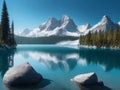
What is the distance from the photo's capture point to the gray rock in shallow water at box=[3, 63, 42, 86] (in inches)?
763

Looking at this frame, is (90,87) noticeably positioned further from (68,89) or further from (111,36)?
(111,36)

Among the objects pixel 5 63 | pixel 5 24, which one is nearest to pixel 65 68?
pixel 5 63

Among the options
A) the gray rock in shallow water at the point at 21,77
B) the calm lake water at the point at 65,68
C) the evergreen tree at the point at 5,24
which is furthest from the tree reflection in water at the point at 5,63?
the evergreen tree at the point at 5,24

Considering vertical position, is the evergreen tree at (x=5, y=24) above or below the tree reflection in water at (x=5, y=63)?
above

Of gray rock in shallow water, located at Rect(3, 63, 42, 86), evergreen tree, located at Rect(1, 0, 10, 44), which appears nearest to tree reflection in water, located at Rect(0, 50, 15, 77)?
gray rock in shallow water, located at Rect(3, 63, 42, 86)

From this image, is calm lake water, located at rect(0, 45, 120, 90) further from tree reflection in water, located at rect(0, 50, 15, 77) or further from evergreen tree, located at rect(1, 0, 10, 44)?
evergreen tree, located at rect(1, 0, 10, 44)

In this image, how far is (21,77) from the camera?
63.8 feet

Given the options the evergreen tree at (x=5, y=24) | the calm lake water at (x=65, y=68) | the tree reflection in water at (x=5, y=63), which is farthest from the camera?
the evergreen tree at (x=5, y=24)

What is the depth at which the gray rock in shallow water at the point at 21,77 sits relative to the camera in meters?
19.4

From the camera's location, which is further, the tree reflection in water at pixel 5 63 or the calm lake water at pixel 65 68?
the tree reflection in water at pixel 5 63

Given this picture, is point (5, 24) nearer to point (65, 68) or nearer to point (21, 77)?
point (65, 68)

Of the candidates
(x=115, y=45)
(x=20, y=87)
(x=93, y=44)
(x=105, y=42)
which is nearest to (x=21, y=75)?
(x=20, y=87)

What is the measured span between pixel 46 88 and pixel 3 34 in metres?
71.3

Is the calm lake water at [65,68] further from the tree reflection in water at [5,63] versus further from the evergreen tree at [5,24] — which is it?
the evergreen tree at [5,24]
